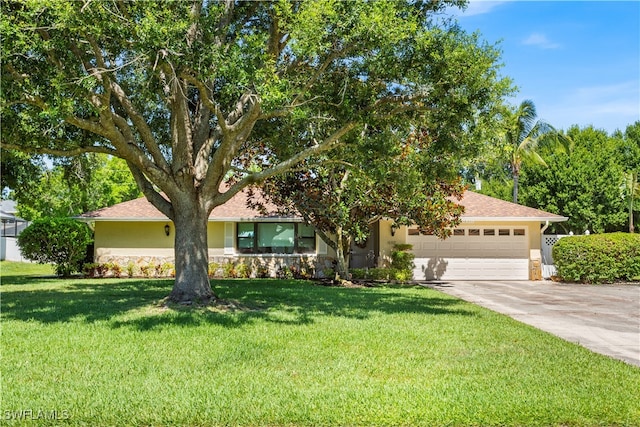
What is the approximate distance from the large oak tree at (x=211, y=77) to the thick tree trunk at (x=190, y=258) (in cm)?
2

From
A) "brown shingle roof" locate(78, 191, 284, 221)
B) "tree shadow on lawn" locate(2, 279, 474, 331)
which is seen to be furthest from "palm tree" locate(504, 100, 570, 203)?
"tree shadow on lawn" locate(2, 279, 474, 331)

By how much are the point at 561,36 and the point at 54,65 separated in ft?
33.3

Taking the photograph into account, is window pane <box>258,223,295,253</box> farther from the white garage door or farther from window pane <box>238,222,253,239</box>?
the white garage door

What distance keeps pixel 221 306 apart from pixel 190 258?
1.22 m

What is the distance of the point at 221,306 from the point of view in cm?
1131

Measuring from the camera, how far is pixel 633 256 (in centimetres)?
2123

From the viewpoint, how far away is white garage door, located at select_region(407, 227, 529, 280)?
2270 cm

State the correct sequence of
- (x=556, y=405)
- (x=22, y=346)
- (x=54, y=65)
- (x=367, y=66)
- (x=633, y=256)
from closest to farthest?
(x=556, y=405) < (x=22, y=346) < (x=54, y=65) < (x=367, y=66) < (x=633, y=256)

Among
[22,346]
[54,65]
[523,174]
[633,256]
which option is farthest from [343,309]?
[523,174]

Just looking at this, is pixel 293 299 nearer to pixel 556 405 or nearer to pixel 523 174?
pixel 556 405

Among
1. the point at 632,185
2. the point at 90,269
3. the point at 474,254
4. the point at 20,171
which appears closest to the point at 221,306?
the point at 20,171

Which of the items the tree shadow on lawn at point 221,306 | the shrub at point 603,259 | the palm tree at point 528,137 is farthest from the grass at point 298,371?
the palm tree at point 528,137

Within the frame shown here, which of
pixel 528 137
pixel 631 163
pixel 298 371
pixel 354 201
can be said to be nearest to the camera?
pixel 298 371

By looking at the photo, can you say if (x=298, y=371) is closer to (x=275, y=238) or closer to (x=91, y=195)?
(x=275, y=238)
